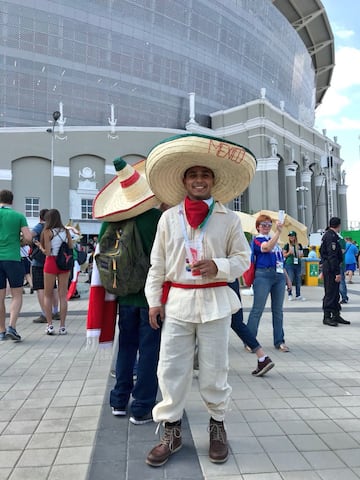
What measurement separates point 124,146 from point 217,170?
29.1 metres

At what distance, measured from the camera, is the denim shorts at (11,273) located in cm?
581

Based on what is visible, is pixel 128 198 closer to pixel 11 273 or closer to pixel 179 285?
pixel 179 285

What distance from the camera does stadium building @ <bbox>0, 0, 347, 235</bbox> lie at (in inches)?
1158

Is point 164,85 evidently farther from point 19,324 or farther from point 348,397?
point 348,397

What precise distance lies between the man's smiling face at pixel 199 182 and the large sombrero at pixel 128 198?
1.53 feet

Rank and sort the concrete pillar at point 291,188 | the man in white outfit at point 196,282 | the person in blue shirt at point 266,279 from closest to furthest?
the man in white outfit at point 196,282 → the person in blue shirt at point 266,279 → the concrete pillar at point 291,188

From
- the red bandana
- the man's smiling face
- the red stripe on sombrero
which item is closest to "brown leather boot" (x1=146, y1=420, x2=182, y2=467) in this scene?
the red bandana

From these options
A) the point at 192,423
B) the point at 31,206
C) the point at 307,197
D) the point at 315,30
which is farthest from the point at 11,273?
the point at 315,30

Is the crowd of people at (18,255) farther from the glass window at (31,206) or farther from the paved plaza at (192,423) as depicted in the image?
the glass window at (31,206)

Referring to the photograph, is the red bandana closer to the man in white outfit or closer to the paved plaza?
the man in white outfit

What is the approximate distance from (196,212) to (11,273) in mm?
4105

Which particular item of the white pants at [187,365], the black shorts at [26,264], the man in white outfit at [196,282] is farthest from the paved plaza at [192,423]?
the black shorts at [26,264]

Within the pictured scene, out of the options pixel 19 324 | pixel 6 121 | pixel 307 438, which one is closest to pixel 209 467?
pixel 307 438

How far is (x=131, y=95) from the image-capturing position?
33906mm
